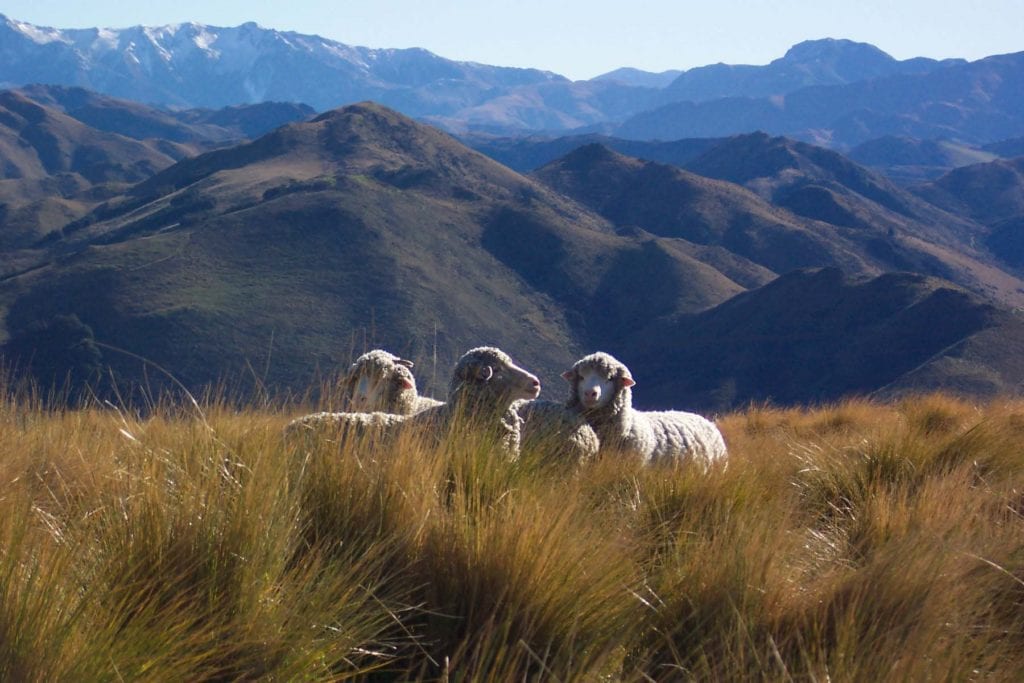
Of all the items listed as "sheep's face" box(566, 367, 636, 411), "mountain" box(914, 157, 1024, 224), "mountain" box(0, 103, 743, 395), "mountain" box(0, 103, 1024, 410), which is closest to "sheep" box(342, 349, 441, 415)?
"sheep's face" box(566, 367, 636, 411)

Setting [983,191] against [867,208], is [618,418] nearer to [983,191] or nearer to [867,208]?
[867,208]

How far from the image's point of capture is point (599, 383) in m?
7.55

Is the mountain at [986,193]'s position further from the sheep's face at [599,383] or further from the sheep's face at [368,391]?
the sheep's face at [599,383]

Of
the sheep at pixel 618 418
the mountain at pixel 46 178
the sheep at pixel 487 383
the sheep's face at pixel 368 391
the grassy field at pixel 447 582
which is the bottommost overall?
the mountain at pixel 46 178

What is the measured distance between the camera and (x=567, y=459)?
562 centimetres

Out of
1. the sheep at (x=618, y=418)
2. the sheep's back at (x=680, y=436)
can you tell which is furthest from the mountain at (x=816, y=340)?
the sheep at (x=618, y=418)

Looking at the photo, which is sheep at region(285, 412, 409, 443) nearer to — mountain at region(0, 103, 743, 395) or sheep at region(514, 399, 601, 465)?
sheep at region(514, 399, 601, 465)

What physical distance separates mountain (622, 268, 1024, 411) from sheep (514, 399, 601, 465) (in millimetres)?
51776

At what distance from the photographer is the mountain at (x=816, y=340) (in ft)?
203

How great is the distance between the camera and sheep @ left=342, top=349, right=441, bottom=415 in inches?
340

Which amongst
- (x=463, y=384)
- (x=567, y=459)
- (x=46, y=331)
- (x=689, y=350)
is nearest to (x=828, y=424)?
(x=463, y=384)

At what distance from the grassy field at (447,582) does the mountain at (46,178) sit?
103 meters

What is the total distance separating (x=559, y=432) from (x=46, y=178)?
167240mm

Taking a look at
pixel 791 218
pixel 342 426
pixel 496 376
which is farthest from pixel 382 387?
→ pixel 791 218
